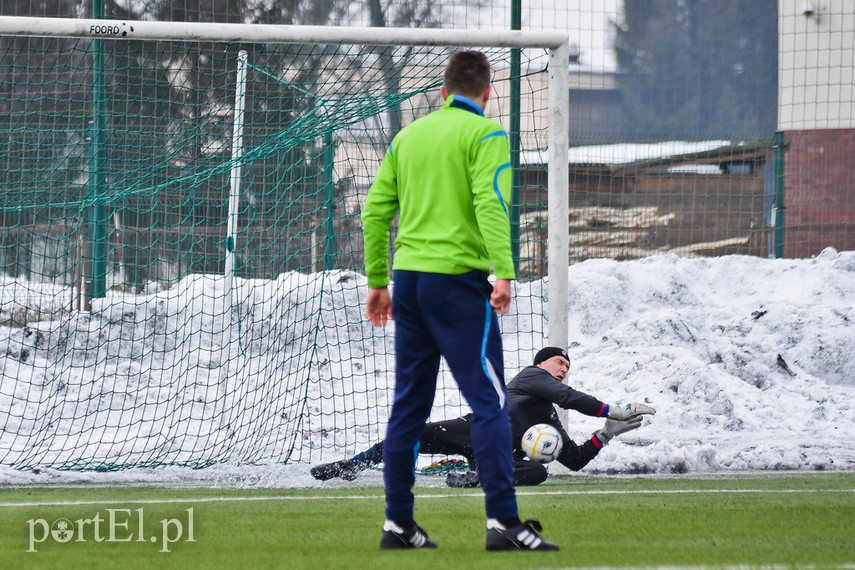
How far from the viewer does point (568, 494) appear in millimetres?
5910

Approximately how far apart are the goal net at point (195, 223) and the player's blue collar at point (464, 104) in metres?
4.46

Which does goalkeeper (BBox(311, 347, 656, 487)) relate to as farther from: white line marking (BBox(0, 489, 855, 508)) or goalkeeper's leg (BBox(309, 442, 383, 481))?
white line marking (BBox(0, 489, 855, 508))

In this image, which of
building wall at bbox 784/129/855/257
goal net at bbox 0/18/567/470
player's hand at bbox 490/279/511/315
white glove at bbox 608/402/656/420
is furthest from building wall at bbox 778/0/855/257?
player's hand at bbox 490/279/511/315

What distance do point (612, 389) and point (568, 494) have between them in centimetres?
438

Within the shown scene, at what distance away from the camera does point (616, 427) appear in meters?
6.41

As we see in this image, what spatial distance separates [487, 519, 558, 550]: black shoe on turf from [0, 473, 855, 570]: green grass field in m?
0.05

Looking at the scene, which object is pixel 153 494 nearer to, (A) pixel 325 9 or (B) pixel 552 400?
(B) pixel 552 400

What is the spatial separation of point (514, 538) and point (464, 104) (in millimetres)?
1452

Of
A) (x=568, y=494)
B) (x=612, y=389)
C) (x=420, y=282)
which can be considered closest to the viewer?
(x=420, y=282)

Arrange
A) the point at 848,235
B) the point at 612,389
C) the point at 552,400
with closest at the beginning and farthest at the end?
1. the point at 552,400
2. the point at 612,389
3. the point at 848,235

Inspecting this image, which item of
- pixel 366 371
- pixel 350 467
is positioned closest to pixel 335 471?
pixel 350 467

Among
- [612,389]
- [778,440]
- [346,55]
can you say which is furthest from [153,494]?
[346,55]

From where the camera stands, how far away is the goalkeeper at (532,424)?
6.30m

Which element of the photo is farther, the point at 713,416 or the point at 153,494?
the point at 713,416
